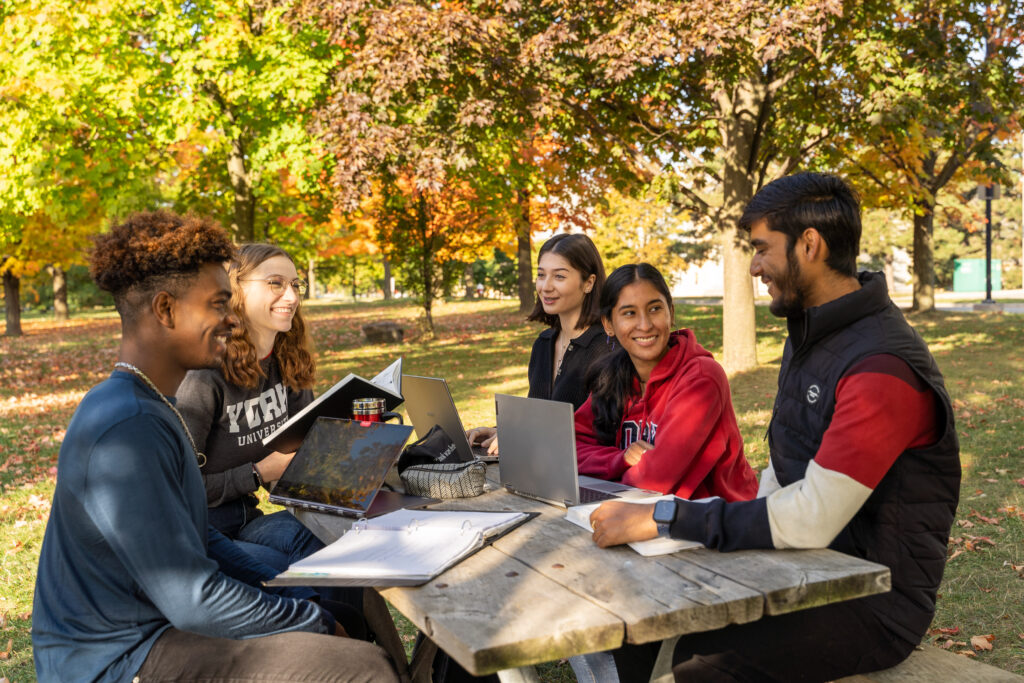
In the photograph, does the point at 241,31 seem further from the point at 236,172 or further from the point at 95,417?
the point at 95,417

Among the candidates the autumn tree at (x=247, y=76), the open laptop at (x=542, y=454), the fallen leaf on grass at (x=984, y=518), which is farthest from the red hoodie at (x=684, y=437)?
the autumn tree at (x=247, y=76)

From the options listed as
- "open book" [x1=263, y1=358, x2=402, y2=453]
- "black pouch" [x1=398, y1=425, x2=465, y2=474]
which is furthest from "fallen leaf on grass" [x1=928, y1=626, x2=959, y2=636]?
"open book" [x1=263, y1=358, x2=402, y2=453]

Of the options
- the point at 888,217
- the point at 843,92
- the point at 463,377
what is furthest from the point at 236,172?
the point at 888,217

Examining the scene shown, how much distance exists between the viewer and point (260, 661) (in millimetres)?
2246

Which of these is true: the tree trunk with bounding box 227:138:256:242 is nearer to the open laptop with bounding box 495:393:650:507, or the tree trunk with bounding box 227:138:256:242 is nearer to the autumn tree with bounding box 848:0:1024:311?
the autumn tree with bounding box 848:0:1024:311

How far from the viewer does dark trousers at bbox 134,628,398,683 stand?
2205mm

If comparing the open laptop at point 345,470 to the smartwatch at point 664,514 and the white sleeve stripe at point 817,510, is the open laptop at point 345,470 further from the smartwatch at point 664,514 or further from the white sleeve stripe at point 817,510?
the white sleeve stripe at point 817,510

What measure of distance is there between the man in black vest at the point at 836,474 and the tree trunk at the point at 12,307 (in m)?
32.0

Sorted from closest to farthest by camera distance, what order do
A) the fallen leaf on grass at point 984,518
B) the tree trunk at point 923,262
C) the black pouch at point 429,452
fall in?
the black pouch at point 429,452 → the fallen leaf on grass at point 984,518 → the tree trunk at point 923,262

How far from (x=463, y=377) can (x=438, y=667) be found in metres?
10.8

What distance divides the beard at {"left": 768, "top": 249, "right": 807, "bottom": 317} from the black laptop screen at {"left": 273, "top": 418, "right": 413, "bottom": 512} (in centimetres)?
130

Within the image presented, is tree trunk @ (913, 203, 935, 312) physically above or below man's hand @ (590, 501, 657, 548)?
above

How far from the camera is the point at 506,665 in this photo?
1.79 metres

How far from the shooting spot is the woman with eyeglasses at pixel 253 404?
12.4 feet
